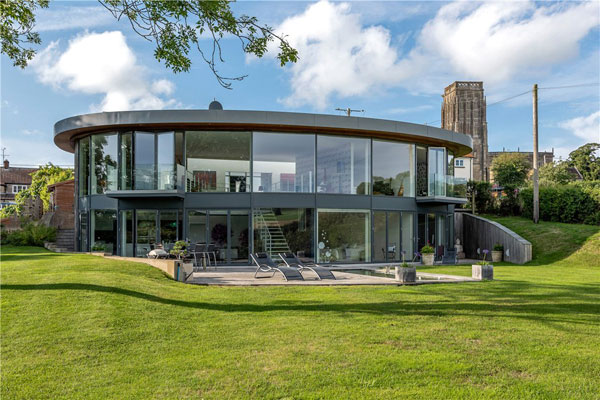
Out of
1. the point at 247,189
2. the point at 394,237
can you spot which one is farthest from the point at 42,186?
the point at 394,237

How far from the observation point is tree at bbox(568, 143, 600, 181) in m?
49.1

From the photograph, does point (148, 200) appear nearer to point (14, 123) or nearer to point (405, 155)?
point (14, 123)

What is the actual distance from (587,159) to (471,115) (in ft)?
99.1

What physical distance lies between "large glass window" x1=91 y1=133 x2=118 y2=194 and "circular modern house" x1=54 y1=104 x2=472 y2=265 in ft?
0.15

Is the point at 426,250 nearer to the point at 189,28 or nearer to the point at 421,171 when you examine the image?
the point at 421,171

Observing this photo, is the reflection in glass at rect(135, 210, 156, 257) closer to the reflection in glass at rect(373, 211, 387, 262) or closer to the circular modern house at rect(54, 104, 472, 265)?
the circular modern house at rect(54, 104, 472, 265)

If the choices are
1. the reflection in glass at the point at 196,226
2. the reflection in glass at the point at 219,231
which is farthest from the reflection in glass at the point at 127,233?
the reflection in glass at the point at 219,231

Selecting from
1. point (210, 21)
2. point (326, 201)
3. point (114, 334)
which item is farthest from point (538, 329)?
point (326, 201)

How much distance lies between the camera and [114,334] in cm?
573

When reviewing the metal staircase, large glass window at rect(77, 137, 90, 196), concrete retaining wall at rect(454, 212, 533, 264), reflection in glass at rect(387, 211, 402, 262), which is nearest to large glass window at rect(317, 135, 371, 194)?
reflection in glass at rect(387, 211, 402, 262)

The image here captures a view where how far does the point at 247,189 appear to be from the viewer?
16.9 m

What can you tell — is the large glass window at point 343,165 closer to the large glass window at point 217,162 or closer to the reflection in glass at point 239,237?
the large glass window at point 217,162

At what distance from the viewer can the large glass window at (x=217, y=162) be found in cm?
1681

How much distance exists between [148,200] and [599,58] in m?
17.9
